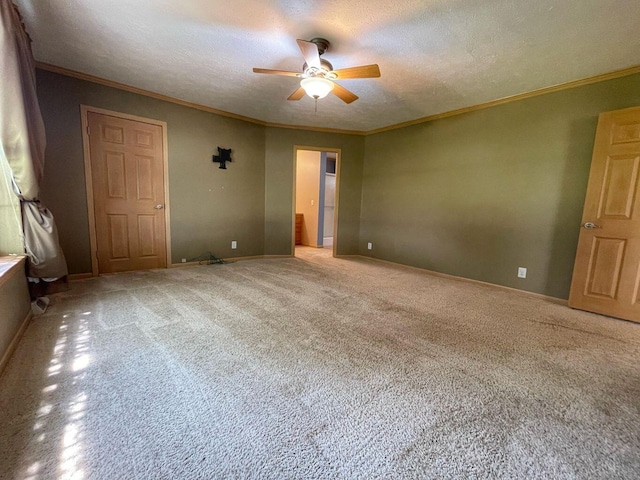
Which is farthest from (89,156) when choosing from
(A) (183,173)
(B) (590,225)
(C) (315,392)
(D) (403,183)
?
(B) (590,225)

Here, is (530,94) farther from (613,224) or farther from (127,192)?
(127,192)

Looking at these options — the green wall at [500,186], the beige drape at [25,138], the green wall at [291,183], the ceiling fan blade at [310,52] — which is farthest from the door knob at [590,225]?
the beige drape at [25,138]

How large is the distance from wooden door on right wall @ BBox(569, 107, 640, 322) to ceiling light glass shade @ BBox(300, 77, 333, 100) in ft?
8.87

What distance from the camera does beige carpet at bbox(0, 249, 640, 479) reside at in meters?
1.07

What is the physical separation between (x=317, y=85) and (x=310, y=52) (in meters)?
0.33

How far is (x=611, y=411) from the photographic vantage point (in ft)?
4.55

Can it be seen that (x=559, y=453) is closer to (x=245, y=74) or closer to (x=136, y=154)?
(x=245, y=74)

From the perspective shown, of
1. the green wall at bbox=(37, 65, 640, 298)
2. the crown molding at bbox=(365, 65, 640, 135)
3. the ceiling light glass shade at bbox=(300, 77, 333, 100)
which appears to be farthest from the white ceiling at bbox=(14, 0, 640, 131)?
the green wall at bbox=(37, 65, 640, 298)

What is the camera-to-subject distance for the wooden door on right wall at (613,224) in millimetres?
2496

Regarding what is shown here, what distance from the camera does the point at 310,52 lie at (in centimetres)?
213

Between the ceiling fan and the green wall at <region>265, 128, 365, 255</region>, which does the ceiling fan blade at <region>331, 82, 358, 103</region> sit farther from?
the green wall at <region>265, 128, 365, 255</region>

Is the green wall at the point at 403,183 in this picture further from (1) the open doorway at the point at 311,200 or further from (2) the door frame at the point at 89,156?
(1) the open doorway at the point at 311,200

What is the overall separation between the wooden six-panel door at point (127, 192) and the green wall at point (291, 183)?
1.77 metres

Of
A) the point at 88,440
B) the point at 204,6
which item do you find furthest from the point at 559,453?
the point at 204,6
